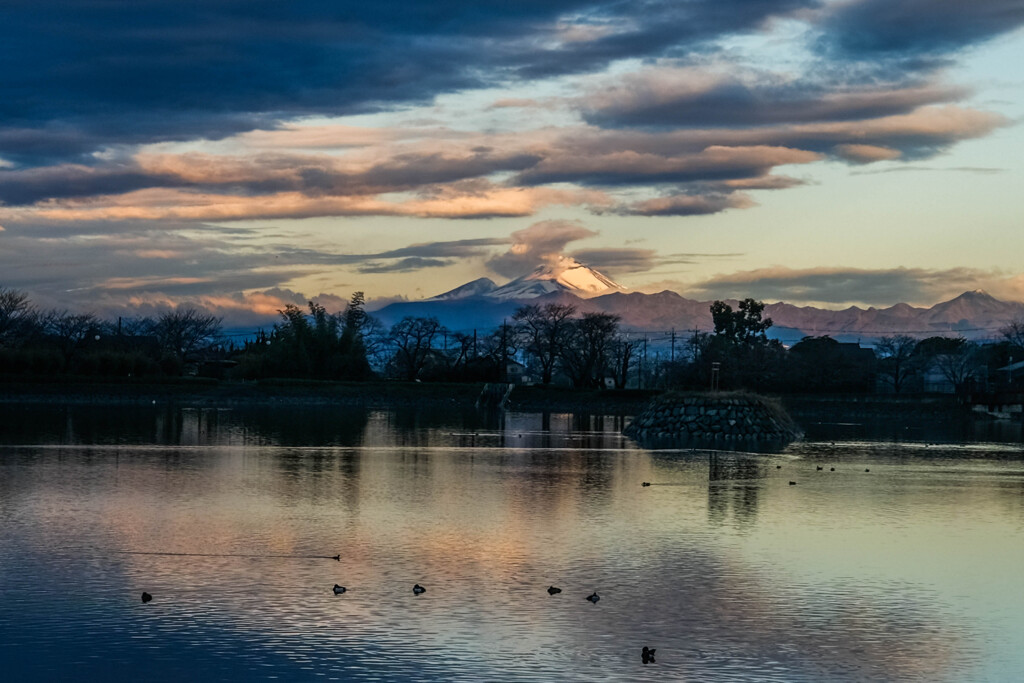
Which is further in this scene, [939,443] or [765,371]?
[765,371]

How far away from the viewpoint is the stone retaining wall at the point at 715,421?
5053 centimetres

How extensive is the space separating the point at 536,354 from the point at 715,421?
81051mm

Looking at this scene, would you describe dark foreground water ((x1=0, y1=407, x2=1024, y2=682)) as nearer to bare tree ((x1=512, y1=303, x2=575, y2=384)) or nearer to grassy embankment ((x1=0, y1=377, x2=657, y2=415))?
grassy embankment ((x1=0, y1=377, x2=657, y2=415))

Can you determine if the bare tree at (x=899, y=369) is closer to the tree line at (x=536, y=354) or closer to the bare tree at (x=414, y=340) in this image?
the tree line at (x=536, y=354)

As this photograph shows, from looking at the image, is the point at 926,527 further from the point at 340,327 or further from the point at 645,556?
the point at 340,327

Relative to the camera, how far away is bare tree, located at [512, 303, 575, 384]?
12775 cm

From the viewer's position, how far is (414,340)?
159 m

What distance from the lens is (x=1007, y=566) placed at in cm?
1869

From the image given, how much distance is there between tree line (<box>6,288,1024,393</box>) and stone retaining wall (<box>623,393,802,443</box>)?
37.5 meters

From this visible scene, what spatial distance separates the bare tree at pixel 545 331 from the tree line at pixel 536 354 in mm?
164

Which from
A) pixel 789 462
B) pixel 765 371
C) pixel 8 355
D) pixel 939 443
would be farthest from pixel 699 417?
pixel 8 355

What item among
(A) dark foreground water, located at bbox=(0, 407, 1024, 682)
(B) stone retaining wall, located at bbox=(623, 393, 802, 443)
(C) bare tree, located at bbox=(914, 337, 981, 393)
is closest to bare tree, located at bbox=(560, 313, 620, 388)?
(C) bare tree, located at bbox=(914, 337, 981, 393)

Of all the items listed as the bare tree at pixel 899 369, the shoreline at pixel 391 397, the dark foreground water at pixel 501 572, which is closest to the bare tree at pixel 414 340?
the shoreline at pixel 391 397

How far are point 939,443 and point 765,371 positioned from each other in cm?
5285
